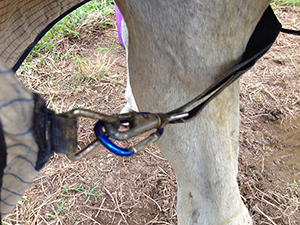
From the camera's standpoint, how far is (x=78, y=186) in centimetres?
125

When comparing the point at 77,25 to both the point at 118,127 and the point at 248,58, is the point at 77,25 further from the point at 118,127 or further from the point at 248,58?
the point at 118,127

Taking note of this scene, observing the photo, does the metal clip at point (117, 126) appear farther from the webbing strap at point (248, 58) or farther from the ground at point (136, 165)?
the ground at point (136, 165)

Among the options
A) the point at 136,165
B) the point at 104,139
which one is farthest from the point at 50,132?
the point at 136,165

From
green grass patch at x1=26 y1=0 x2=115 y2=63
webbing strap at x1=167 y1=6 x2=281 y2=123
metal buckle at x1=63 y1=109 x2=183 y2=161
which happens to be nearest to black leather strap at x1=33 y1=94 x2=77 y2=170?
metal buckle at x1=63 y1=109 x2=183 y2=161

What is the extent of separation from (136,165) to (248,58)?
916mm

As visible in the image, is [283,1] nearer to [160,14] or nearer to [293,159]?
[293,159]

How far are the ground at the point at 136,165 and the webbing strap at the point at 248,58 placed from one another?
2.54 ft

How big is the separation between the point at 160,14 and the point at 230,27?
0.49ft

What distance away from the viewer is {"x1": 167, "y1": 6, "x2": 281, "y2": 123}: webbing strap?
20.9 inches

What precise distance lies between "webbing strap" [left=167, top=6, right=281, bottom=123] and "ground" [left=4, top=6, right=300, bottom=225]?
0.78m

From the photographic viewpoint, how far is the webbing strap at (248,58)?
530 millimetres

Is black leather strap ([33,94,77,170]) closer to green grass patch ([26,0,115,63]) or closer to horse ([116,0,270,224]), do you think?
horse ([116,0,270,224])

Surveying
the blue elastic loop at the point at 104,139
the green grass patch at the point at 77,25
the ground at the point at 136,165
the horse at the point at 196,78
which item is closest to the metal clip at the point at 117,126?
the blue elastic loop at the point at 104,139

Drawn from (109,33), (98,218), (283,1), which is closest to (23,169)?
(98,218)
